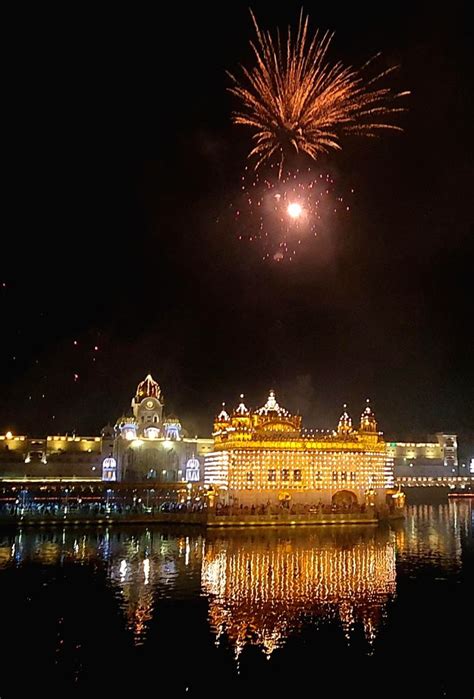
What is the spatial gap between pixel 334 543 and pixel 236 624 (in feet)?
49.7

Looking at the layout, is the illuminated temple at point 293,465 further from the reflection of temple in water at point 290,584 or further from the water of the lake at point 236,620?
the water of the lake at point 236,620

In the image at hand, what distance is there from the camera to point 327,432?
42.8 metres

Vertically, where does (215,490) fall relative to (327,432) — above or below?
below

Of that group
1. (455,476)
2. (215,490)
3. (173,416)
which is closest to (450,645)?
(215,490)

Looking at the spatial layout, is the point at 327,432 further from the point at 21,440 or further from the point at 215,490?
the point at 21,440

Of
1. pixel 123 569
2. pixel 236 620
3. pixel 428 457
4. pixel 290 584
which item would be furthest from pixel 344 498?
pixel 428 457

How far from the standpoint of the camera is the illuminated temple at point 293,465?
40.7 m

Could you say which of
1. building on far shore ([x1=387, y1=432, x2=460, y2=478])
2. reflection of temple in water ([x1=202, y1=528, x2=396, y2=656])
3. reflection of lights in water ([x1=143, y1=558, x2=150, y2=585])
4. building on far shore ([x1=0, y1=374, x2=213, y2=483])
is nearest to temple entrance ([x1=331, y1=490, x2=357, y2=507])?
reflection of temple in water ([x1=202, y1=528, x2=396, y2=656])

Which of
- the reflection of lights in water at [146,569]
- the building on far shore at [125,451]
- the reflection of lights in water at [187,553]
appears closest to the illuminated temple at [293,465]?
the reflection of lights in water at [187,553]

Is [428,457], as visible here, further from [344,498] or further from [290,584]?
[290,584]

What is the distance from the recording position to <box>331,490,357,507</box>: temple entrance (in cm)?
4212

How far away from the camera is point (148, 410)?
221 feet

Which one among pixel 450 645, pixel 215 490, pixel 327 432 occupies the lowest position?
pixel 450 645

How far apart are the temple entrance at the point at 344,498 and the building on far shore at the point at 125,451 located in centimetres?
2395
